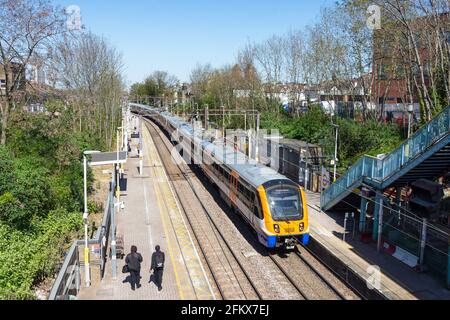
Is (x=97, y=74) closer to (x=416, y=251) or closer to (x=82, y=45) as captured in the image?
(x=82, y=45)

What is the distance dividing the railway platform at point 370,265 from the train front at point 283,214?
137 cm

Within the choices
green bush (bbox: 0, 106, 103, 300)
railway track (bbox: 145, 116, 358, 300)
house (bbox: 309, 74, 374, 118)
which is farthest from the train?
house (bbox: 309, 74, 374, 118)

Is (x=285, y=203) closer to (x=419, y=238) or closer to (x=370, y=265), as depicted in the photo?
(x=370, y=265)

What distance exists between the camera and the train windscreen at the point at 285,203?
1691 cm

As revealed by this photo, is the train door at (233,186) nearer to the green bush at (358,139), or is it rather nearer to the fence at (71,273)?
the fence at (71,273)

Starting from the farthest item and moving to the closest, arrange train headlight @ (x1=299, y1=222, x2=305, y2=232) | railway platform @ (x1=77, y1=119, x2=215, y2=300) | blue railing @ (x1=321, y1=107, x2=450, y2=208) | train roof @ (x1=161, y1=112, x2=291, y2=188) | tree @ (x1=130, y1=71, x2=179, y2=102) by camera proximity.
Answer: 1. tree @ (x1=130, y1=71, x2=179, y2=102)
2. train roof @ (x1=161, y1=112, x2=291, y2=188)
3. train headlight @ (x1=299, y1=222, x2=305, y2=232)
4. blue railing @ (x1=321, y1=107, x2=450, y2=208)
5. railway platform @ (x1=77, y1=119, x2=215, y2=300)

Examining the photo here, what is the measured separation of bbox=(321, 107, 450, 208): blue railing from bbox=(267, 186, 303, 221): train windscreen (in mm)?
3546

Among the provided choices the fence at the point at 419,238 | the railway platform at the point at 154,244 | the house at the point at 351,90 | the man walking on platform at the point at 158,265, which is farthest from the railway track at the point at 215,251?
the house at the point at 351,90

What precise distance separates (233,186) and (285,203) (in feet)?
17.0

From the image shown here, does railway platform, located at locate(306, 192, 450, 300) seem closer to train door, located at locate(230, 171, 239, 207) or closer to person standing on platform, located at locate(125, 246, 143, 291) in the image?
train door, located at locate(230, 171, 239, 207)

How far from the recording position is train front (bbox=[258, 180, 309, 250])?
1672 centimetres

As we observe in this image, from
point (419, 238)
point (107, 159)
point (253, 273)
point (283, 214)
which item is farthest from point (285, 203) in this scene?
A: point (107, 159)
